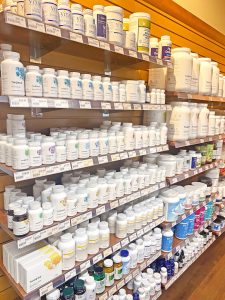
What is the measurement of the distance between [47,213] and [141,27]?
4.03ft

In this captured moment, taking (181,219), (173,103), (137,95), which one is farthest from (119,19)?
(181,219)

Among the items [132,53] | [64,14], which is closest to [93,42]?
[64,14]

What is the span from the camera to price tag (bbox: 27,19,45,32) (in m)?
1.02

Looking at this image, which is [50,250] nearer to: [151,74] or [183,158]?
[183,158]

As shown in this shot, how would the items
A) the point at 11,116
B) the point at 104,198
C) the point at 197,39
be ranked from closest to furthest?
the point at 11,116 → the point at 104,198 → the point at 197,39

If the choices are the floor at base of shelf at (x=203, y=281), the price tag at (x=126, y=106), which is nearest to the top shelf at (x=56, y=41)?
the price tag at (x=126, y=106)

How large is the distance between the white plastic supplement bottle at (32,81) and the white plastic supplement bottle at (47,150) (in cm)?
22

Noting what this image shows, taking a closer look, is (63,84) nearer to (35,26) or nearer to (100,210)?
(35,26)

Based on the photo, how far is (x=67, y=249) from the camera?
135 centimetres

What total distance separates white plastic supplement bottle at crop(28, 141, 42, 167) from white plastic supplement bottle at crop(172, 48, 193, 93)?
127cm

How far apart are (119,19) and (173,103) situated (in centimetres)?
89

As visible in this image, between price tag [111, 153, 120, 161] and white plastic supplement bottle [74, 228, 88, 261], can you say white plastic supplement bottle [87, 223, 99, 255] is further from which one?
price tag [111, 153, 120, 161]

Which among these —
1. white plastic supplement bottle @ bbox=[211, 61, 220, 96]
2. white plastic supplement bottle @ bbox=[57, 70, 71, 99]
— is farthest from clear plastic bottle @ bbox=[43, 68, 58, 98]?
white plastic supplement bottle @ bbox=[211, 61, 220, 96]

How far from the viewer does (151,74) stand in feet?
6.81
